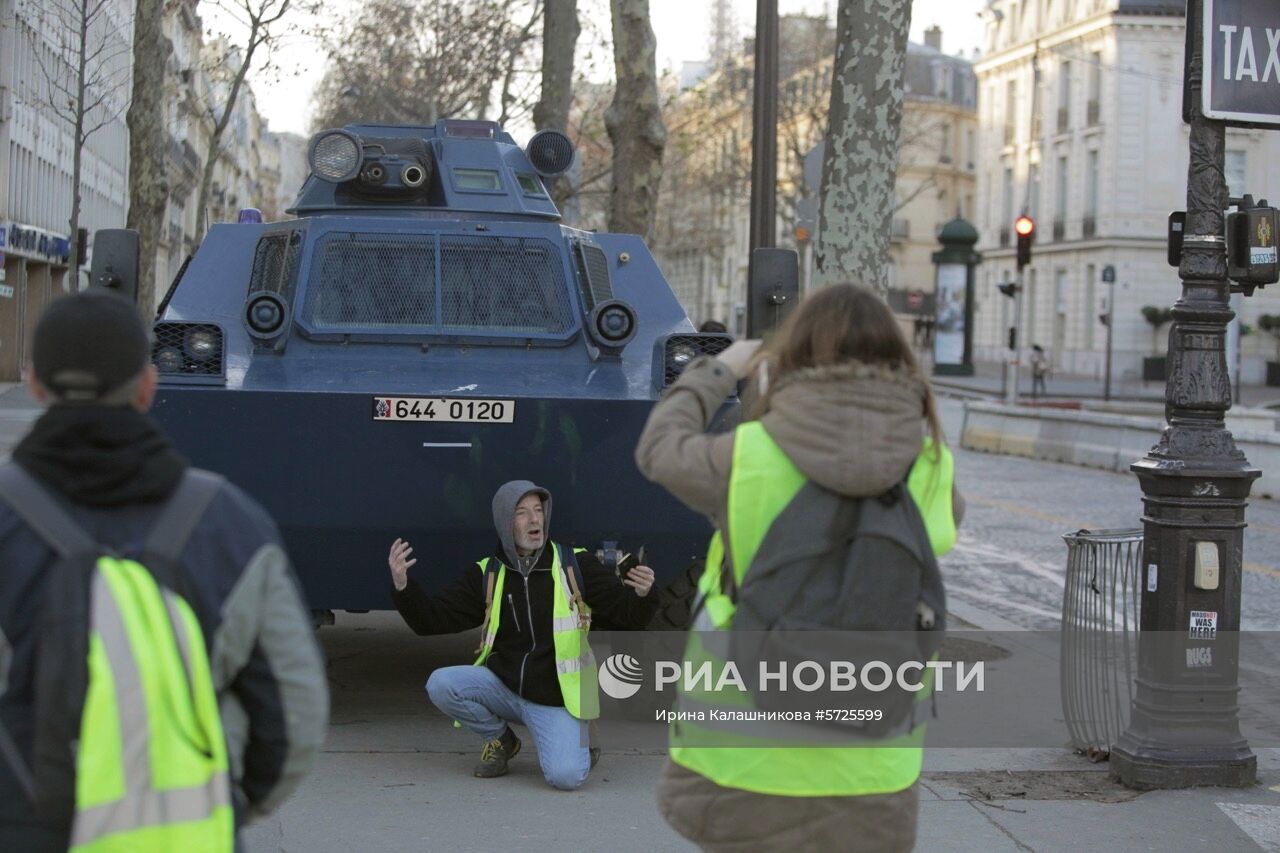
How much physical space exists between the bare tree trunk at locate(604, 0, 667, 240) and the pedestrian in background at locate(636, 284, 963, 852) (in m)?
14.1

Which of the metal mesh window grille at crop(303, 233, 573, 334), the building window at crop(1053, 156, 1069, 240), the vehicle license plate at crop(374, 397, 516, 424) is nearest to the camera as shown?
the vehicle license plate at crop(374, 397, 516, 424)

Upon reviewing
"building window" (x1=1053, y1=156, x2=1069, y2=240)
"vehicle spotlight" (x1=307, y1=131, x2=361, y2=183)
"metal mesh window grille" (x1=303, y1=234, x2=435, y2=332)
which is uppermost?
"building window" (x1=1053, y1=156, x2=1069, y2=240)

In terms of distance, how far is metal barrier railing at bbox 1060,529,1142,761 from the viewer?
746cm

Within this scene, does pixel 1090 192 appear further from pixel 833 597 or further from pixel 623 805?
pixel 833 597

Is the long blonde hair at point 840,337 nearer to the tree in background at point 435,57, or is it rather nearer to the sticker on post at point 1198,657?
the sticker on post at point 1198,657

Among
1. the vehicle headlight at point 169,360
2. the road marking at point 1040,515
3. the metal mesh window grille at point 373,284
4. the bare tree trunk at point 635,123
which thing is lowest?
the road marking at point 1040,515

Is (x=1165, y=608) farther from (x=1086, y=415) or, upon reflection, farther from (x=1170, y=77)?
(x=1170, y=77)

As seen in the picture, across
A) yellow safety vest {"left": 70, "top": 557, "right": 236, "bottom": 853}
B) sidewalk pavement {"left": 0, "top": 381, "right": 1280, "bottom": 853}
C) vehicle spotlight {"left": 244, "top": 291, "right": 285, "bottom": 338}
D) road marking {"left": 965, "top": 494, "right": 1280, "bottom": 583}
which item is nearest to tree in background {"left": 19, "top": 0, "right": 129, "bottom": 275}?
road marking {"left": 965, "top": 494, "right": 1280, "bottom": 583}

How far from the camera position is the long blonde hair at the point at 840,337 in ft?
11.9

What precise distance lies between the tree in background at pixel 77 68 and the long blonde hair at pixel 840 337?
1794 centimetres

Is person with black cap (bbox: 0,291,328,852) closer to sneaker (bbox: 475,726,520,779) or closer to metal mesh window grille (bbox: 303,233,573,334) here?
sneaker (bbox: 475,726,520,779)

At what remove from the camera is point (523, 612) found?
23.2 ft

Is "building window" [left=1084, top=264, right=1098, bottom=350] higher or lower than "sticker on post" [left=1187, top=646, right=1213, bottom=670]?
higher

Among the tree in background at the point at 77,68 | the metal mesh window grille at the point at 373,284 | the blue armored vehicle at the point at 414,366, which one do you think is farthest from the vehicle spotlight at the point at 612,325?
the tree in background at the point at 77,68
